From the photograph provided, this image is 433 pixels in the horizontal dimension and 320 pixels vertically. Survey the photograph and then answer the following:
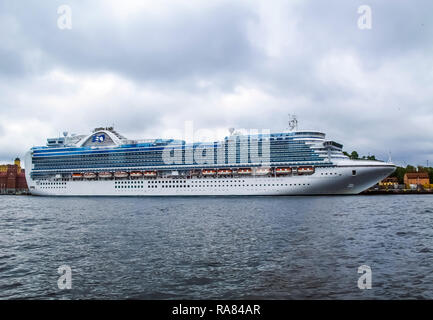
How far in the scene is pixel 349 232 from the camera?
24062 mm

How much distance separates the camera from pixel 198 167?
8075 cm

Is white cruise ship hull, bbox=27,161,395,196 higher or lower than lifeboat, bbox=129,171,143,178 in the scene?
lower

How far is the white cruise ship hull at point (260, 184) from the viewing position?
6900 centimetres

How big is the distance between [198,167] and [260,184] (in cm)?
1575

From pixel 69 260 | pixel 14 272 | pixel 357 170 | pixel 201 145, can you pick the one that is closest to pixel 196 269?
pixel 69 260

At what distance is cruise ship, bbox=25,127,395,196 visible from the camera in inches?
2776

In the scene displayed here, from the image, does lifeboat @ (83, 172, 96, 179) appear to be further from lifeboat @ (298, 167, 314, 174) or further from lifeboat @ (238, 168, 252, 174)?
lifeboat @ (298, 167, 314, 174)

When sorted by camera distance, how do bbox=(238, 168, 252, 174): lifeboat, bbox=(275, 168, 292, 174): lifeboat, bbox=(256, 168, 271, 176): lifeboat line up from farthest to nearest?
bbox=(238, 168, 252, 174): lifeboat, bbox=(256, 168, 271, 176): lifeboat, bbox=(275, 168, 292, 174): lifeboat

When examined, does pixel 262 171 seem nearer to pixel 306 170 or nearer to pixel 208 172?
pixel 306 170

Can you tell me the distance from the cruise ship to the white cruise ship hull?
0.60ft

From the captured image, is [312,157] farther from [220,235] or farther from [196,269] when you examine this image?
[196,269]

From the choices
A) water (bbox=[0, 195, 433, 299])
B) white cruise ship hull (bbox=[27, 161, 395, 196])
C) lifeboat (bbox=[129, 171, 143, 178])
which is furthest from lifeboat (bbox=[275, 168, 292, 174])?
water (bbox=[0, 195, 433, 299])

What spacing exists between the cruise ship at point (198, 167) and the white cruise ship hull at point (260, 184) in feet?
0.60

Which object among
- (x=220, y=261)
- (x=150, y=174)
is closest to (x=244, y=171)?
(x=150, y=174)
